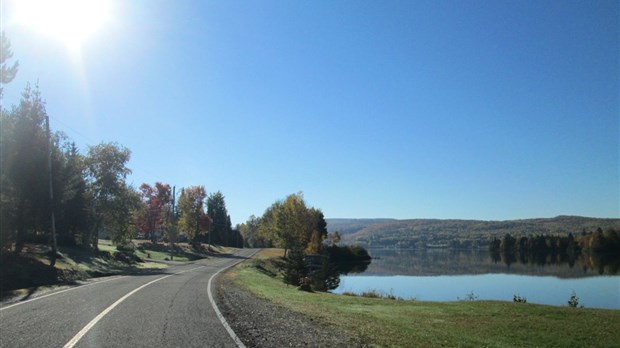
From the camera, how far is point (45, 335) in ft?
30.7

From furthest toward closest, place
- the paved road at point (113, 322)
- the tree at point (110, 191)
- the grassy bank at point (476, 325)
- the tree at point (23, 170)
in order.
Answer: the tree at point (110, 191) < the tree at point (23, 170) < the grassy bank at point (476, 325) < the paved road at point (113, 322)

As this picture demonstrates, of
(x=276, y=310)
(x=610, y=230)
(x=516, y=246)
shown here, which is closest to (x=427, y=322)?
(x=276, y=310)

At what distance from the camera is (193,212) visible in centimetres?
8731

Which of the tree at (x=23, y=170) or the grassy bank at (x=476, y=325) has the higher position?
the tree at (x=23, y=170)

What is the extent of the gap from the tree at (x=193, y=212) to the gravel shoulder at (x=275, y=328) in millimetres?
72783

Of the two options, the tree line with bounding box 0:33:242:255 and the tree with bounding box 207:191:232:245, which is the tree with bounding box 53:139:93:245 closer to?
the tree line with bounding box 0:33:242:255

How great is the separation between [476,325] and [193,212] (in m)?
77.7

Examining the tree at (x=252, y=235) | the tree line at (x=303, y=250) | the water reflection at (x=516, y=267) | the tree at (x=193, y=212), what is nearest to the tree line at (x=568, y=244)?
the water reflection at (x=516, y=267)

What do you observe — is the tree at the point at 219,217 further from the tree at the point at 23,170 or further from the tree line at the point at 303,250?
the tree at the point at 23,170

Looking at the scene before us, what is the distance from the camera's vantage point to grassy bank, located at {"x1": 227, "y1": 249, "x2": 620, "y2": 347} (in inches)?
427

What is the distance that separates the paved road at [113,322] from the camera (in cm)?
893

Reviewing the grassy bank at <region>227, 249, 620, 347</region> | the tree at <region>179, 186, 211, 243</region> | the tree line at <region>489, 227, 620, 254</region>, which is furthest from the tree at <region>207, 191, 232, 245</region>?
the grassy bank at <region>227, 249, 620, 347</region>

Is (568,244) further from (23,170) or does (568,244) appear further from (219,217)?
(23,170)

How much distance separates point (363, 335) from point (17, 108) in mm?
25154
